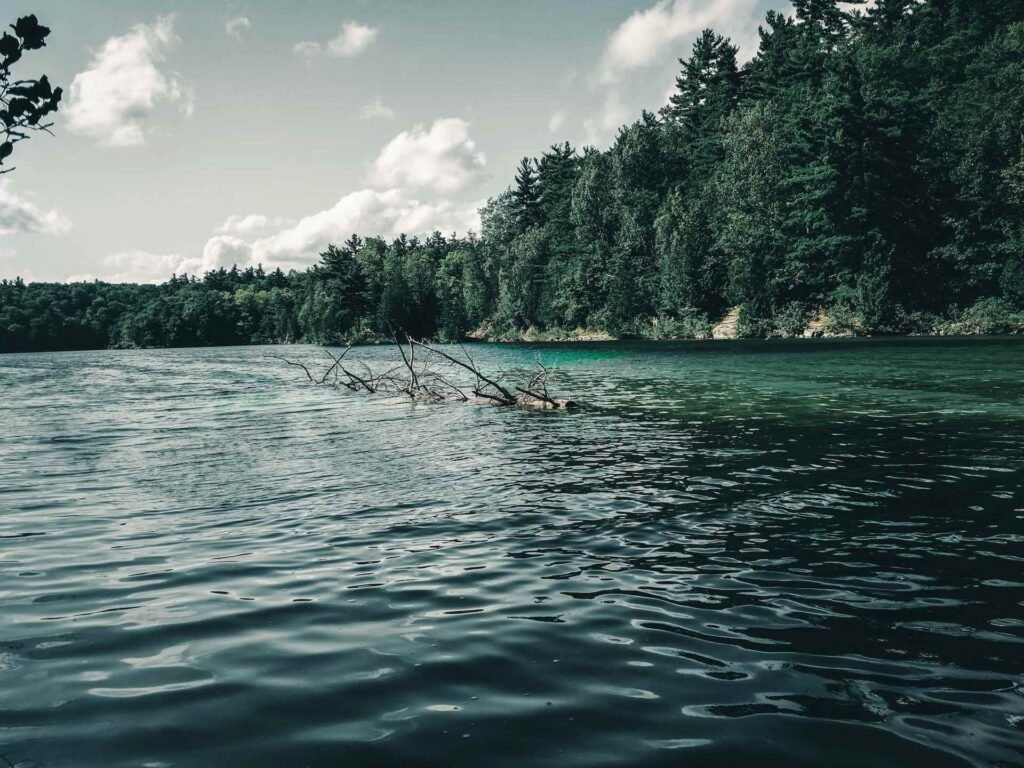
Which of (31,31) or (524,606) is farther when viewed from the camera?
(524,606)

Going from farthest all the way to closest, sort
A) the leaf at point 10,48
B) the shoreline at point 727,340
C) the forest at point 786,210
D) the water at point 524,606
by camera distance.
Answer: the forest at point 786,210 → the shoreline at point 727,340 → the leaf at point 10,48 → the water at point 524,606

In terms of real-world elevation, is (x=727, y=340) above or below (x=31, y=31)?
below

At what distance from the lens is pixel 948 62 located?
3989 inches

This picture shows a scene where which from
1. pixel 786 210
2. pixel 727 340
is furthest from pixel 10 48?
pixel 786 210

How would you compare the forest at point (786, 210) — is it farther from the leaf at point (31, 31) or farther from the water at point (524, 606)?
the leaf at point (31, 31)

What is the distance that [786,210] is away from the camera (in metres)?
85.7

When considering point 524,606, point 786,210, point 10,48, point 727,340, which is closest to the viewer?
point 10,48

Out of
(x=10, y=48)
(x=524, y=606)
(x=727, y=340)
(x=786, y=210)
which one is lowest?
(x=524, y=606)

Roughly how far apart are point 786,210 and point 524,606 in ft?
296

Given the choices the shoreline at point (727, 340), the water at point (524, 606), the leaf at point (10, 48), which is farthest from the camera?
the shoreline at point (727, 340)

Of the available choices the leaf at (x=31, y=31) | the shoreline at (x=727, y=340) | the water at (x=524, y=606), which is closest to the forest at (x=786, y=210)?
the shoreline at (x=727, y=340)

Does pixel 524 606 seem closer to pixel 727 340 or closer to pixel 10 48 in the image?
pixel 10 48

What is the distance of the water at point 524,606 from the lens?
13.9 feet

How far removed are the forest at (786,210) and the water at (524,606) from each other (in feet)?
227
